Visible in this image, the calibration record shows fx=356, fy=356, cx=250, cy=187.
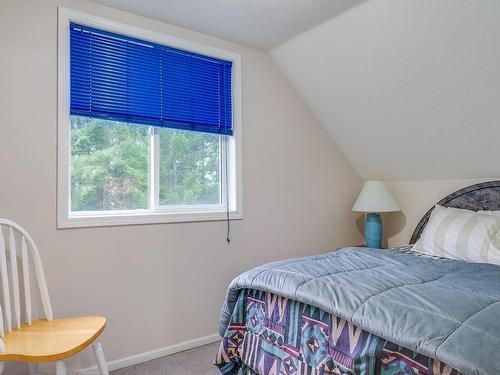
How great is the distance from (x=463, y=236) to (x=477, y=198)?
21.3 inches

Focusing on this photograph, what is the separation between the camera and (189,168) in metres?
2.73

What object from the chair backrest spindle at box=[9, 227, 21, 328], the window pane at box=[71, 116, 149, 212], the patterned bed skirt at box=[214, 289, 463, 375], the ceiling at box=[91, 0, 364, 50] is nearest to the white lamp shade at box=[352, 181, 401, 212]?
the ceiling at box=[91, 0, 364, 50]

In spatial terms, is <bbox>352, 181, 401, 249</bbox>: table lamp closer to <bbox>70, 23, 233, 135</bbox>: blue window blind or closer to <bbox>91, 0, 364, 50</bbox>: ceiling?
<bbox>70, 23, 233, 135</bbox>: blue window blind

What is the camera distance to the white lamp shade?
311 cm

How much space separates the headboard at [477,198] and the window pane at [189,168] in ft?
6.33

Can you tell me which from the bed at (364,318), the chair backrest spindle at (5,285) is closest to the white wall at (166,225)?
the chair backrest spindle at (5,285)

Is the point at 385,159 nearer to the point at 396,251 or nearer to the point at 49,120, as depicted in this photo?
the point at 396,251

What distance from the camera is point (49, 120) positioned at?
2098mm

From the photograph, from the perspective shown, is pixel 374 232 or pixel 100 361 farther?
pixel 374 232

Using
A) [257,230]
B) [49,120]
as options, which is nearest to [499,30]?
[257,230]

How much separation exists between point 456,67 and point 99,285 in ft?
8.70

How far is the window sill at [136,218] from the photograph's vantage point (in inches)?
85.0

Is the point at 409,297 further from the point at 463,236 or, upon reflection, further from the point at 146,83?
the point at 146,83

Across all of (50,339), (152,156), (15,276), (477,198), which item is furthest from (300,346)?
(477,198)
